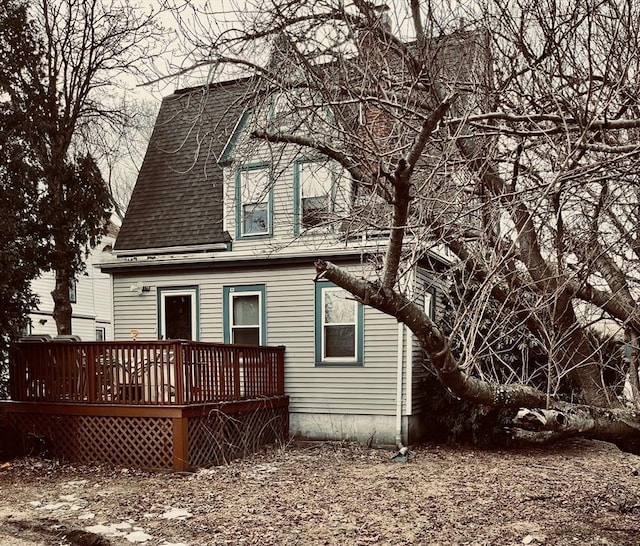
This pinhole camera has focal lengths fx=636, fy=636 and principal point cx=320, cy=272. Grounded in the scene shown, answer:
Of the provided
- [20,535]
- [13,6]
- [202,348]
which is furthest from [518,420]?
[13,6]

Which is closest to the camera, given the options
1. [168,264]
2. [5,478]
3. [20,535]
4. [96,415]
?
[20,535]

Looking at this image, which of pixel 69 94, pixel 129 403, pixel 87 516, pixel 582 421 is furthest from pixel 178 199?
pixel 582 421

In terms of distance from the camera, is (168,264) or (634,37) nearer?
(634,37)

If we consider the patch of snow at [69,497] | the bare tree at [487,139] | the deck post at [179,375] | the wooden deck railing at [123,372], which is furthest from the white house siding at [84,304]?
the bare tree at [487,139]

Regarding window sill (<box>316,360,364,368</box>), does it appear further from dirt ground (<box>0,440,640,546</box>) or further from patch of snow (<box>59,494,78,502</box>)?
patch of snow (<box>59,494,78,502</box>)

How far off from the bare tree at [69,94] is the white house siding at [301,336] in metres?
1.55

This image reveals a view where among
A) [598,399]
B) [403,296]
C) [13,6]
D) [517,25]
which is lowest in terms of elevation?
[598,399]

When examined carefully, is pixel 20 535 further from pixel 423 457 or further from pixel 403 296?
pixel 423 457

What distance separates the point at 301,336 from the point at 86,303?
13898 mm

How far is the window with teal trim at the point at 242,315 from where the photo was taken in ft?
39.7

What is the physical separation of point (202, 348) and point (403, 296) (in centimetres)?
598

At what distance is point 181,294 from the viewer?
12531 mm

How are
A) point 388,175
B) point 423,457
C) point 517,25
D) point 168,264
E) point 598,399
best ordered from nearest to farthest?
point 388,175
point 517,25
point 598,399
point 423,457
point 168,264

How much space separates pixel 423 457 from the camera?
399 inches
